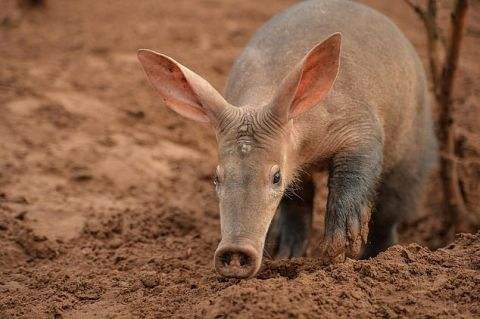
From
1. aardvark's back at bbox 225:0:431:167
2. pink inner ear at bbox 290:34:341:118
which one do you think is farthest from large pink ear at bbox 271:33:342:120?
aardvark's back at bbox 225:0:431:167

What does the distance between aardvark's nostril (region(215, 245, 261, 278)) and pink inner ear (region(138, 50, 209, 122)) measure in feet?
3.22

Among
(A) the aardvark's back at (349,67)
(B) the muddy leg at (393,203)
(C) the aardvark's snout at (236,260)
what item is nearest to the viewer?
(C) the aardvark's snout at (236,260)

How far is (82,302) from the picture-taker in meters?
4.12

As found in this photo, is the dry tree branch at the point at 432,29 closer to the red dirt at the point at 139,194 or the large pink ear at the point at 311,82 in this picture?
the red dirt at the point at 139,194

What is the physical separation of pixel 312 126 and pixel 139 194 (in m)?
1.98

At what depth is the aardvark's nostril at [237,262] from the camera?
346 cm

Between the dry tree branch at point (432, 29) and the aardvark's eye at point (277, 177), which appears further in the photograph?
the dry tree branch at point (432, 29)

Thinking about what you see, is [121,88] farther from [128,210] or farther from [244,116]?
[244,116]

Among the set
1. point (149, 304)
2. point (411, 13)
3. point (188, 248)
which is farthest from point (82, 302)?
point (411, 13)

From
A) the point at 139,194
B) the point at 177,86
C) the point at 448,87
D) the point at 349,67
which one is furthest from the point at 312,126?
the point at 139,194

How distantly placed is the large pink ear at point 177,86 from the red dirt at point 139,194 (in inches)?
34.8

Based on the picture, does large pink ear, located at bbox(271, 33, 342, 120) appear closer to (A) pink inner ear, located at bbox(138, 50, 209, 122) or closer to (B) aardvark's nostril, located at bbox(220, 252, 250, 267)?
(A) pink inner ear, located at bbox(138, 50, 209, 122)

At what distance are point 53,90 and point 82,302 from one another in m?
3.44

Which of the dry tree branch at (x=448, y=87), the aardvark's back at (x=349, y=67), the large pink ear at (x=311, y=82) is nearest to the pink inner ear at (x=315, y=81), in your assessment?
the large pink ear at (x=311, y=82)
